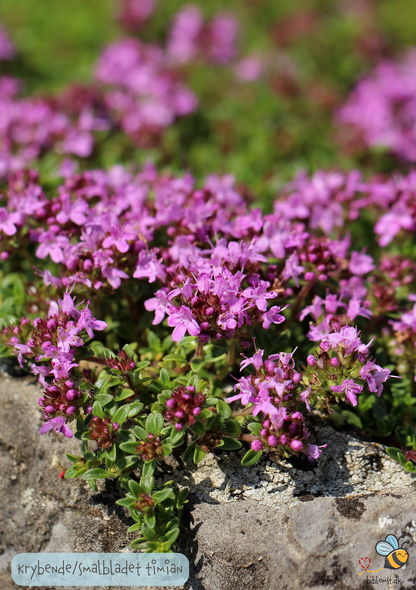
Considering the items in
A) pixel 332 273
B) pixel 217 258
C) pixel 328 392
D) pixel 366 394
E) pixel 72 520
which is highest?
pixel 217 258

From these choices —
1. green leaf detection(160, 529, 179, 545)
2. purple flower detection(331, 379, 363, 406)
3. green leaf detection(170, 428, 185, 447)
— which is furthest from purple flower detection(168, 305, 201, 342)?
green leaf detection(160, 529, 179, 545)

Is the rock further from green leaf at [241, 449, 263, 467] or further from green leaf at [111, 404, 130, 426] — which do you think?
green leaf at [111, 404, 130, 426]

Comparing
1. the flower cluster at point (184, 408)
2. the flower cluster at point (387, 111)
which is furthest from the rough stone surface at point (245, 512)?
the flower cluster at point (387, 111)

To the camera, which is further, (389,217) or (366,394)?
(389,217)

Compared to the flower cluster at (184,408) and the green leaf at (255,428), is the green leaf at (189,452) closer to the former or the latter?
the flower cluster at (184,408)

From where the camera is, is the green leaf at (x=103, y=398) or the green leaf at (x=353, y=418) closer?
the green leaf at (x=103, y=398)

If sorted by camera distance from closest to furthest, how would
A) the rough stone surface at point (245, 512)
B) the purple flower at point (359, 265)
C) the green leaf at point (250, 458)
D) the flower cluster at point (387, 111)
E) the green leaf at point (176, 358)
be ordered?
the rough stone surface at point (245, 512) → the green leaf at point (250, 458) → the green leaf at point (176, 358) → the purple flower at point (359, 265) → the flower cluster at point (387, 111)

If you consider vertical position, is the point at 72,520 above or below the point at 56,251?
below

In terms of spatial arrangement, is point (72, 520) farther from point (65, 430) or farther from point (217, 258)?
point (217, 258)

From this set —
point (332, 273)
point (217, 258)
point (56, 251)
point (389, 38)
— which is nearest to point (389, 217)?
point (332, 273)
